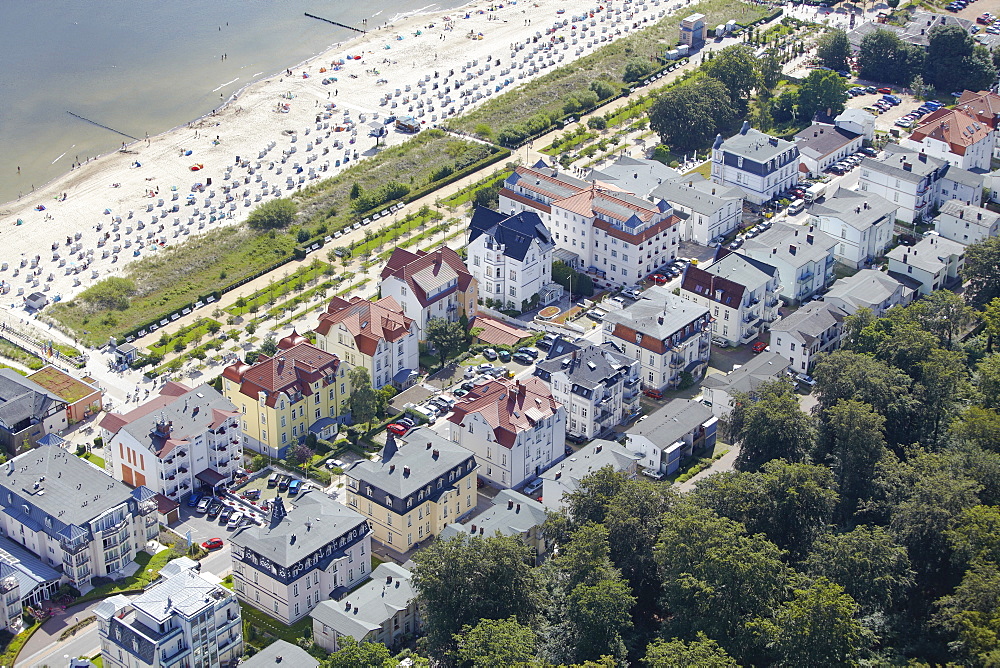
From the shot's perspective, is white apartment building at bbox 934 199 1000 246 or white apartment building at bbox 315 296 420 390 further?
white apartment building at bbox 934 199 1000 246

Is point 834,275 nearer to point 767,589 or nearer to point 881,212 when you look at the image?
point 881,212

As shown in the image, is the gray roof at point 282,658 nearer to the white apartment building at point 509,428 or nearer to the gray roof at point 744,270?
the white apartment building at point 509,428

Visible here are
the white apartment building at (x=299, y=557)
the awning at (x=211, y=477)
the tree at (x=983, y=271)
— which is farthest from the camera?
the tree at (x=983, y=271)

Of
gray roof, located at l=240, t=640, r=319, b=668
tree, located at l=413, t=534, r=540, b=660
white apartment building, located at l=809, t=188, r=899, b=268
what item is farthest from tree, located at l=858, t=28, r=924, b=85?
gray roof, located at l=240, t=640, r=319, b=668

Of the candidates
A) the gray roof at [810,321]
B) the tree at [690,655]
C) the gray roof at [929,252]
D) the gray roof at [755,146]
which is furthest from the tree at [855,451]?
the gray roof at [755,146]

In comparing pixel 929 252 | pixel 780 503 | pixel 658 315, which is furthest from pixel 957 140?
pixel 780 503

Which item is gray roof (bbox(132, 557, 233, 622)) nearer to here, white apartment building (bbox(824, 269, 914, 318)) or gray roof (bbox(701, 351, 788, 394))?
gray roof (bbox(701, 351, 788, 394))

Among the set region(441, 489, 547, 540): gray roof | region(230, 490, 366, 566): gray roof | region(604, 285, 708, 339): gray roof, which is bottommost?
region(441, 489, 547, 540): gray roof
